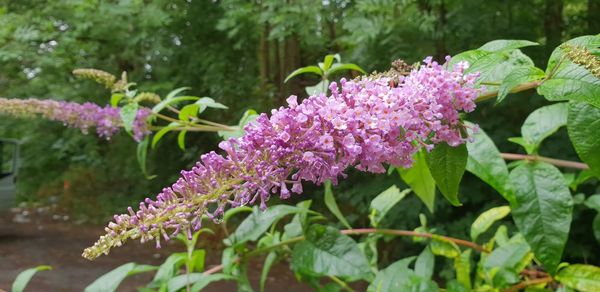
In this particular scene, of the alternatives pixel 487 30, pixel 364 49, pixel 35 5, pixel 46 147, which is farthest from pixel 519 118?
pixel 46 147

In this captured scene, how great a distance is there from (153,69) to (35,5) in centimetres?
112

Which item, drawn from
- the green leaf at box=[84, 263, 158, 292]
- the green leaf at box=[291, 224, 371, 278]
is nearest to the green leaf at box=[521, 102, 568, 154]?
the green leaf at box=[291, 224, 371, 278]

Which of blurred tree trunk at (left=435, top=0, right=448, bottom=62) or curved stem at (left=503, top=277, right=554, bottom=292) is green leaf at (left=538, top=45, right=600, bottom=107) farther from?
blurred tree trunk at (left=435, top=0, right=448, bottom=62)

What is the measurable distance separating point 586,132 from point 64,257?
5075 mm

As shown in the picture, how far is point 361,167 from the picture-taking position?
66 cm

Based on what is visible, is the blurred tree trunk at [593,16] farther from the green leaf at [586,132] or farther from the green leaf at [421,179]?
the green leaf at [586,132]

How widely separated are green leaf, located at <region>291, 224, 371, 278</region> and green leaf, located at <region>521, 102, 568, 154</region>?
16.9 inches

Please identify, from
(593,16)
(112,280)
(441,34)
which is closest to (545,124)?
(112,280)

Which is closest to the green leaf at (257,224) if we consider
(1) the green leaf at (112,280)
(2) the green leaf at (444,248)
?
(1) the green leaf at (112,280)

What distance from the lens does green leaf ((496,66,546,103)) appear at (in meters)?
0.69

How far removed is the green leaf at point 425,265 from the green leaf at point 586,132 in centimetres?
60

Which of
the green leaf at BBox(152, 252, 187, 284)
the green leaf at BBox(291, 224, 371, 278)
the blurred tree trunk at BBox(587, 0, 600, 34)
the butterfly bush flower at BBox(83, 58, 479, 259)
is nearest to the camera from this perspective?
the butterfly bush flower at BBox(83, 58, 479, 259)

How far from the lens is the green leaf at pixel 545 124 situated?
1170 mm

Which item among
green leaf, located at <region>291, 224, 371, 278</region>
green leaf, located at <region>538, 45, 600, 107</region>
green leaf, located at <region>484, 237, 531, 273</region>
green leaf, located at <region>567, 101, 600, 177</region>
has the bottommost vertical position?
green leaf, located at <region>484, 237, 531, 273</region>
